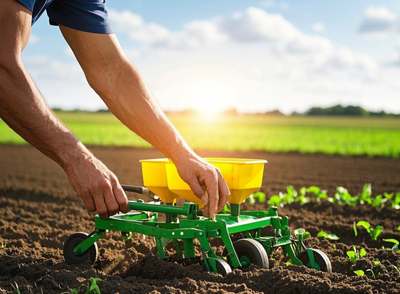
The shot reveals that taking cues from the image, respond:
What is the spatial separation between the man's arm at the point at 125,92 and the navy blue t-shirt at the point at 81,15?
5cm

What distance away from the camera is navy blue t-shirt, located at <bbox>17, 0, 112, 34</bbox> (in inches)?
133

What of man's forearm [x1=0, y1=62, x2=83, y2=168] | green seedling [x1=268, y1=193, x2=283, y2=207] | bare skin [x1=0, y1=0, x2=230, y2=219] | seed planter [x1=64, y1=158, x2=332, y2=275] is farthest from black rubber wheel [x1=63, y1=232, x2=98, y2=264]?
green seedling [x1=268, y1=193, x2=283, y2=207]

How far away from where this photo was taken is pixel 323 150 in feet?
62.5

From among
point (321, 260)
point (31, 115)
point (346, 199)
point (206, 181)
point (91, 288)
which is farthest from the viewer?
point (346, 199)

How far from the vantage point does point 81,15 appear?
3396mm

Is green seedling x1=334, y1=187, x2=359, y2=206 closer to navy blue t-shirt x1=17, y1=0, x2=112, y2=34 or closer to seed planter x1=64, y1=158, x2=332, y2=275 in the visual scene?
seed planter x1=64, y1=158, x2=332, y2=275

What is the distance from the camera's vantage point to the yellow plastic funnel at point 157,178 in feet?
13.1

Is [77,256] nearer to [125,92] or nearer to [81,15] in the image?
[125,92]

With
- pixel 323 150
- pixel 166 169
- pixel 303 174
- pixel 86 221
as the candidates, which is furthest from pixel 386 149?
pixel 166 169

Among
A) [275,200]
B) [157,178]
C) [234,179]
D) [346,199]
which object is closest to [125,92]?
[157,178]

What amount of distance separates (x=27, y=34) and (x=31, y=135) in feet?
1.88

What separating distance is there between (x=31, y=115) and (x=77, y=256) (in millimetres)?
1586

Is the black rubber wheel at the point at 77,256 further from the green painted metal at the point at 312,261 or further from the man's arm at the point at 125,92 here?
the green painted metal at the point at 312,261

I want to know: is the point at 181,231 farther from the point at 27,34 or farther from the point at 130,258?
the point at 27,34
